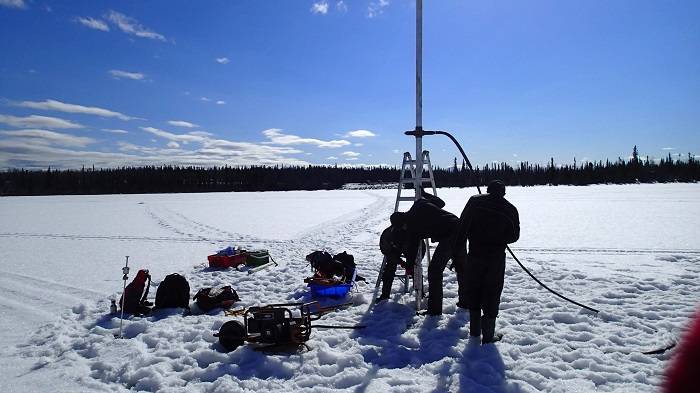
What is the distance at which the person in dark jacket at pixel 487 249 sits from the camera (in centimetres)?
559

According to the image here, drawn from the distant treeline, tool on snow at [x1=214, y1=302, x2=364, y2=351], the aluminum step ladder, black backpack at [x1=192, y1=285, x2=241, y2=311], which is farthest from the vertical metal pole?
the distant treeline

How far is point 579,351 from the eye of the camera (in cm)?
525

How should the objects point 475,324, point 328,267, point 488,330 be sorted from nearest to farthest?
point 488,330
point 475,324
point 328,267

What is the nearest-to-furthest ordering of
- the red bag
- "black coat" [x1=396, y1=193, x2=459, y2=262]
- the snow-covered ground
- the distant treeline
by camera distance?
the snow-covered ground, "black coat" [x1=396, y1=193, x2=459, y2=262], the red bag, the distant treeline

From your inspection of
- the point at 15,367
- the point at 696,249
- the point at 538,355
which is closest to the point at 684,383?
the point at 538,355

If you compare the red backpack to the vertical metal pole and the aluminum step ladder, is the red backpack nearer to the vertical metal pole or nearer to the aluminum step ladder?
the aluminum step ladder

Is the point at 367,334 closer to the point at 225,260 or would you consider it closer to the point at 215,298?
the point at 215,298

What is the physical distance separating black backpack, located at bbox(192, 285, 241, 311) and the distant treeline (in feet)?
304

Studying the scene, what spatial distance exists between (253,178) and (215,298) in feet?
391

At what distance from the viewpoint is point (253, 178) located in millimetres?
123062

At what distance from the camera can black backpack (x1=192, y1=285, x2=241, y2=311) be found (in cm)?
714

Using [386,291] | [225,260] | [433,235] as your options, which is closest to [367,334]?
[386,291]

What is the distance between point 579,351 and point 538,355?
1.80 feet

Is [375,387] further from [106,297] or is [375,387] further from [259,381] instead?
[106,297]
